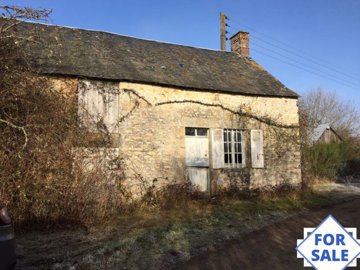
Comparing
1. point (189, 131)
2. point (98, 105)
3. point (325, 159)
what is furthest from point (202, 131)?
point (325, 159)

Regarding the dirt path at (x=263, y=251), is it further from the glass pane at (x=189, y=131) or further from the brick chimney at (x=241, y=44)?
the brick chimney at (x=241, y=44)

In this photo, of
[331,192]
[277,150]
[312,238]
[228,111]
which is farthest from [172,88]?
[312,238]

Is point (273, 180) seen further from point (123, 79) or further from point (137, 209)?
point (123, 79)

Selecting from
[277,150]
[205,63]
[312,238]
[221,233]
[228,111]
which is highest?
[205,63]

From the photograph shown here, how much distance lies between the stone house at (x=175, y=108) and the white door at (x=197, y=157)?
0.12 ft

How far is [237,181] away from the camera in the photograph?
14.5 meters

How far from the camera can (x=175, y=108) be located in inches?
530

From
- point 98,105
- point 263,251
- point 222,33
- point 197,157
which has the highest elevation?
point 222,33

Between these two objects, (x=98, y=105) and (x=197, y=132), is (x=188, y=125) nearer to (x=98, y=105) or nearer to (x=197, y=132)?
(x=197, y=132)

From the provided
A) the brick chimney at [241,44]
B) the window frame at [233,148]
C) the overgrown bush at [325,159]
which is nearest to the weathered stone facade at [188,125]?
the window frame at [233,148]

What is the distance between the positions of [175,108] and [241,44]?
746 centimetres

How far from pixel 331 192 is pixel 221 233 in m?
9.82

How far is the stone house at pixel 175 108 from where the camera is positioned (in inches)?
482

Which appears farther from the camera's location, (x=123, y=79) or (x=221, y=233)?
(x=123, y=79)
